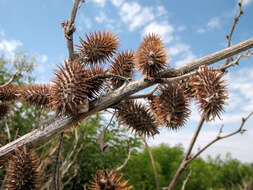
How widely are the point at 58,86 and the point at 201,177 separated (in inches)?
627

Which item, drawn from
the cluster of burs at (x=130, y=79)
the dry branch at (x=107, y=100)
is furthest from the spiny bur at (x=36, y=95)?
the dry branch at (x=107, y=100)

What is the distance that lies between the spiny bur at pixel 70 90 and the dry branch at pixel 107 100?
6cm

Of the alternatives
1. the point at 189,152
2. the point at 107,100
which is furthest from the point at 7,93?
the point at 189,152

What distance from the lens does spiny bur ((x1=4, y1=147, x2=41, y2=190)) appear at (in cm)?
112

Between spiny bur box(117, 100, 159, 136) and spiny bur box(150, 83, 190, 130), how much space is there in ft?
0.24

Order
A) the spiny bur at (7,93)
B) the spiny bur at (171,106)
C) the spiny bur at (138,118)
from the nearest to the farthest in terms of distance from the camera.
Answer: the spiny bur at (171,106), the spiny bur at (138,118), the spiny bur at (7,93)

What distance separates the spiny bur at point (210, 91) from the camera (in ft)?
3.41

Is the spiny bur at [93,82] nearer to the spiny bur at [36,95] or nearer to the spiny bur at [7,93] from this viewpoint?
the spiny bur at [36,95]

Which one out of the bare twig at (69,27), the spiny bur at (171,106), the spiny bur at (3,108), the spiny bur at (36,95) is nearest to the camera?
the bare twig at (69,27)

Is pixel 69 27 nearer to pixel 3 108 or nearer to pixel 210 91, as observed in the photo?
pixel 210 91

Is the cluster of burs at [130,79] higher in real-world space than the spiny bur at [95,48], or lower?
lower

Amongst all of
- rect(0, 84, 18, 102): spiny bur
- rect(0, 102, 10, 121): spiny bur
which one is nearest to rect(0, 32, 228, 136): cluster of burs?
rect(0, 84, 18, 102): spiny bur

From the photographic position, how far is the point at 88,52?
53.8 inches

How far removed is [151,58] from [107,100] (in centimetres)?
39
